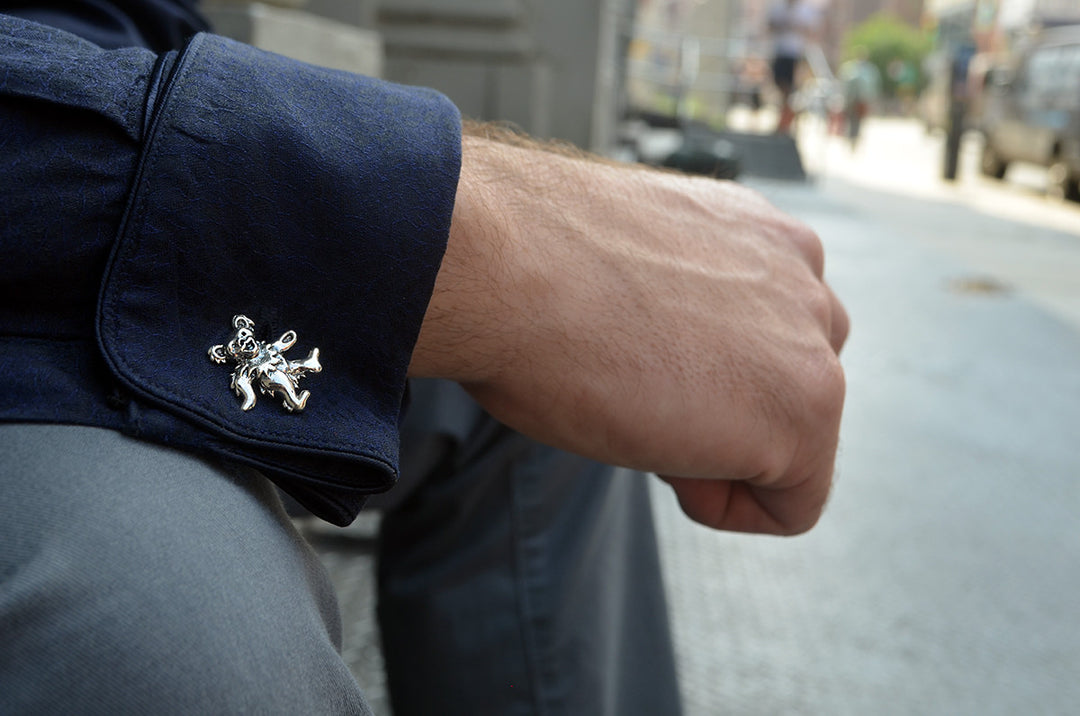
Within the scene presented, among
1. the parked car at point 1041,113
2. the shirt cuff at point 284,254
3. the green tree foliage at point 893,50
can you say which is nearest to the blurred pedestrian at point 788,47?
the parked car at point 1041,113

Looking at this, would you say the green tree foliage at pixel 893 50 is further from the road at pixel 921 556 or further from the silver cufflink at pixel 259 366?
the silver cufflink at pixel 259 366

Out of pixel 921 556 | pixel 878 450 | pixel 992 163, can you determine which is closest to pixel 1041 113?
pixel 992 163

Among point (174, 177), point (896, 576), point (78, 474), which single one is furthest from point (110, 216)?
point (896, 576)

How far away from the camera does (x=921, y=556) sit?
2.10 metres

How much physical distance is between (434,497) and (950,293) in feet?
14.5

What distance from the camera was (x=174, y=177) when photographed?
550 mm

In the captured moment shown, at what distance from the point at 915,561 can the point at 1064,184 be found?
395 inches

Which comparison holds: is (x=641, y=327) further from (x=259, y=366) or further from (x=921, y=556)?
(x=921, y=556)

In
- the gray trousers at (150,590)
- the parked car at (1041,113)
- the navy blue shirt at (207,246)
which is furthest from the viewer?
the parked car at (1041,113)

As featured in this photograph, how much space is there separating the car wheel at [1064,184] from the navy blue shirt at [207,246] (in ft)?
37.0

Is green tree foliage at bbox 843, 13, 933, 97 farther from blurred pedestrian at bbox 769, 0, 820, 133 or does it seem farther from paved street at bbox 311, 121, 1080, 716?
paved street at bbox 311, 121, 1080, 716

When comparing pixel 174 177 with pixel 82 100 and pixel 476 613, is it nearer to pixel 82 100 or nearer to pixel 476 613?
pixel 82 100

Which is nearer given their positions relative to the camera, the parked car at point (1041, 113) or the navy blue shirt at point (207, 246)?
the navy blue shirt at point (207, 246)

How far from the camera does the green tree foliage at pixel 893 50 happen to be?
44312 mm
